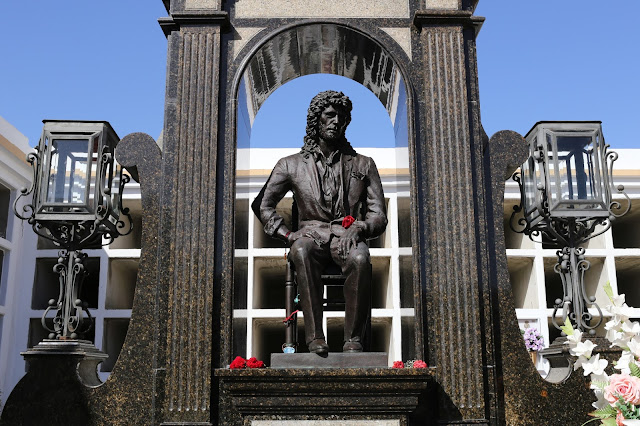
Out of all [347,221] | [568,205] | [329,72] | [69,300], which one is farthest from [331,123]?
[69,300]

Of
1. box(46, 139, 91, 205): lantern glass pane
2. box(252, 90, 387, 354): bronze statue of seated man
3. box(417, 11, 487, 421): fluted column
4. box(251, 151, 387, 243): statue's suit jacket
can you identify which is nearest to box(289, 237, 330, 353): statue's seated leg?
box(252, 90, 387, 354): bronze statue of seated man

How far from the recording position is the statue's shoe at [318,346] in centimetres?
686

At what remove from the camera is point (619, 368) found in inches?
143

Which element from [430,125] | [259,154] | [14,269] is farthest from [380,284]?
[430,125]

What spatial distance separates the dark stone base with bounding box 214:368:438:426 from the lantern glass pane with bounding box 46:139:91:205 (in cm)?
288

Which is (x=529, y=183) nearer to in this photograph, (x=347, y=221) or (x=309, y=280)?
(x=347, y=221)

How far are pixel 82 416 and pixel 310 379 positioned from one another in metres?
2.43

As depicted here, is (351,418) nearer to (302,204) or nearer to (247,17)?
(302,204)

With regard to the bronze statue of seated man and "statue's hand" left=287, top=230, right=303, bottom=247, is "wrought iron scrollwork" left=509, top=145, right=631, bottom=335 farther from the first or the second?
"statue's hand" left=287, top=230, right=303, bottom=247

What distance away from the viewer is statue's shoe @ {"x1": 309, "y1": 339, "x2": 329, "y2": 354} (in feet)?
22.5

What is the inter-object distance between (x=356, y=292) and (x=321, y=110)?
6.68ft

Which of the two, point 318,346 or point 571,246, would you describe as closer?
point 318,346

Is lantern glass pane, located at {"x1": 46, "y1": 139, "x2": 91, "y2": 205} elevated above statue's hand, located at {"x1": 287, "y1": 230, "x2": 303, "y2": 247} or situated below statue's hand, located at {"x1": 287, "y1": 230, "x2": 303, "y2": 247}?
above

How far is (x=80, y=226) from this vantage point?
8.05 meters
